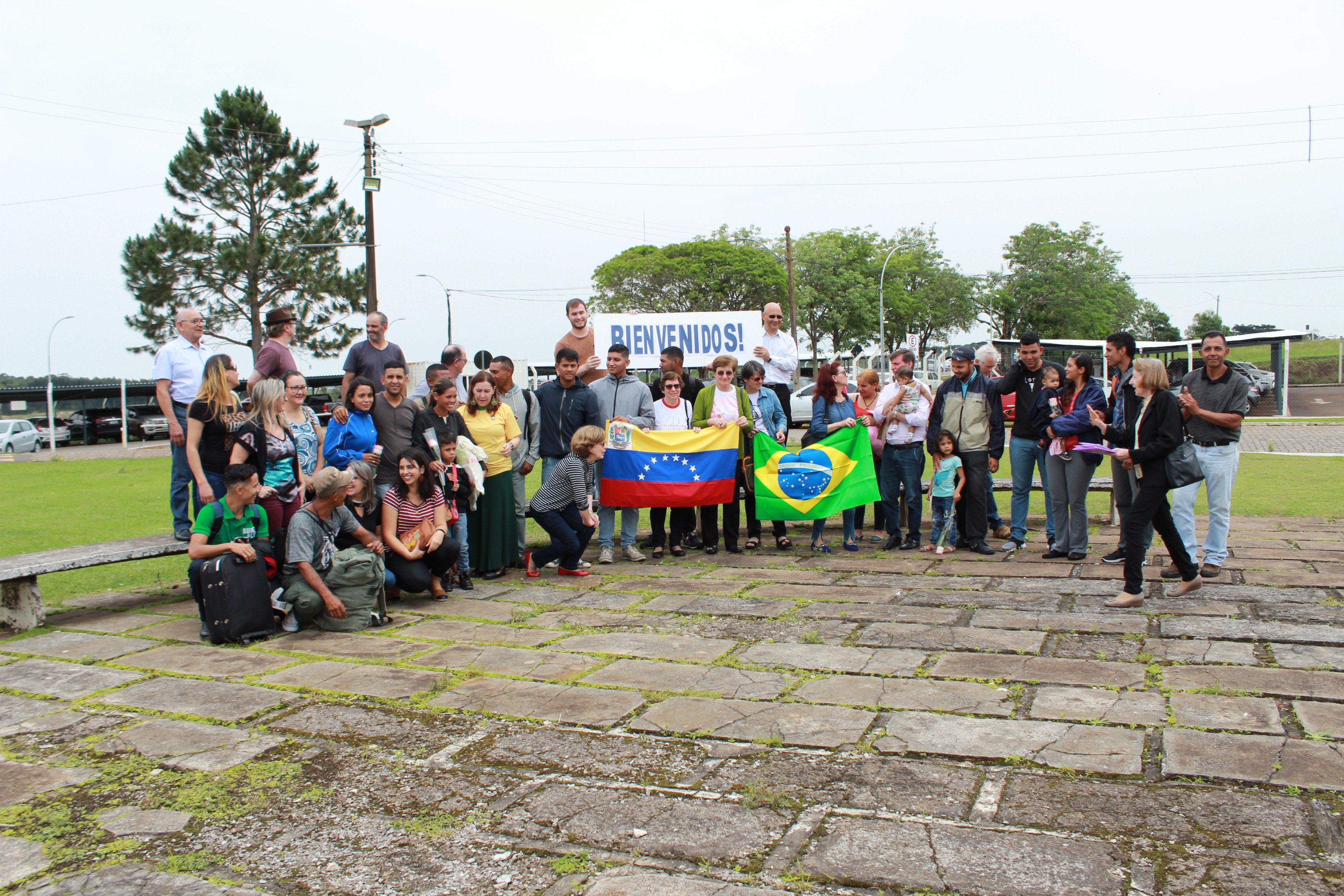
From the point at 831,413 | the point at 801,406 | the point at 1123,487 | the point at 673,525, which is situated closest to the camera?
the point at 1123,487

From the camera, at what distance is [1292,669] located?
4.54 m

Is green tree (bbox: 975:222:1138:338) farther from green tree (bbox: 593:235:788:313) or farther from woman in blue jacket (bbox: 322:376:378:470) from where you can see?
woman in blue jacket (bbox: 322:376:378:470)

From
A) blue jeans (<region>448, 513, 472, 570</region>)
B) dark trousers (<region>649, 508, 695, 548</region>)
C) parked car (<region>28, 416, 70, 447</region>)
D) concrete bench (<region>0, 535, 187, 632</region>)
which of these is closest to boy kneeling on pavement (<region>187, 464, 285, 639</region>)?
concrete bench (<region>0, 535, 187, 632</region>)

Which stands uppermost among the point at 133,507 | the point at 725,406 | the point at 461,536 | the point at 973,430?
the point at 725,406

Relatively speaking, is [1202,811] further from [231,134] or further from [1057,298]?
[1057,298]

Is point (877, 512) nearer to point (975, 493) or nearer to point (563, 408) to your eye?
point (975, 493)

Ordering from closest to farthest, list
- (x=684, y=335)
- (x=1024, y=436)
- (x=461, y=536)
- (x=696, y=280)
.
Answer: (x=461, y=536) → (x=1024, y=436) → (x=684, y=335) → (x=696, y=280)

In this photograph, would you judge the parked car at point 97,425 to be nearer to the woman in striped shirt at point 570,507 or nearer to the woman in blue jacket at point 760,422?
the woman in striped shirt at point 570,507

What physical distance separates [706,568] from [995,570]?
2.25m

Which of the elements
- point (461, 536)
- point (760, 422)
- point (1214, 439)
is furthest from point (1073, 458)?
point (461, 536)

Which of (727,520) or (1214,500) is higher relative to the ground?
(1214,500)

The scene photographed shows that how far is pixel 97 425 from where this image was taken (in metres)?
42.5

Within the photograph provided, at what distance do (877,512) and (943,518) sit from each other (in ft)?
Answer: 3.99

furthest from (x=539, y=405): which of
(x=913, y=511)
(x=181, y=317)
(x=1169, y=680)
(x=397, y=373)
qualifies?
(x=1169, y=680)
